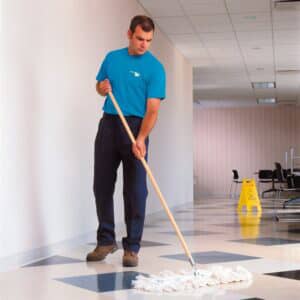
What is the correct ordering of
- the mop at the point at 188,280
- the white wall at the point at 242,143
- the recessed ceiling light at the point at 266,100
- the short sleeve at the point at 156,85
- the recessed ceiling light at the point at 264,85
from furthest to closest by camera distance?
the white wall at the point at 242,143, the recessed ceiling light at the point at 266,100, the recessed ceiling light at the point at 264,85, the short sleeve at the point at 156,85, the mop at the point at 188,280

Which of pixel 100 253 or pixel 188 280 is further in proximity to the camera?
pixel 100 253

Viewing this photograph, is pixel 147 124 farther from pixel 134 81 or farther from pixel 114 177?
pixel 114 177

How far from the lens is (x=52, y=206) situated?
3.51 meters

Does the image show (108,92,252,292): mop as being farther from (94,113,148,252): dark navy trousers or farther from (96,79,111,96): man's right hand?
(96,79,111,96): man's right hand

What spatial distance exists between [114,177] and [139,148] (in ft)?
1.05

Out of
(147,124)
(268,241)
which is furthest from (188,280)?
(268,241)

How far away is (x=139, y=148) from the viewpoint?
2.78 metres

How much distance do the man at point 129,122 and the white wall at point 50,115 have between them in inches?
15.9

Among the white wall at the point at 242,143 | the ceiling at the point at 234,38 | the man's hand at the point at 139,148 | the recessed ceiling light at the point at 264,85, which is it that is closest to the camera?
the man's hand at the point at 139,148

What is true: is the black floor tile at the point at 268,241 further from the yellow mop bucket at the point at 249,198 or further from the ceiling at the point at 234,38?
the yellow mop bucket at the point at 249,198

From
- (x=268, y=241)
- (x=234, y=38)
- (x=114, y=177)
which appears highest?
(x=234, y=38)

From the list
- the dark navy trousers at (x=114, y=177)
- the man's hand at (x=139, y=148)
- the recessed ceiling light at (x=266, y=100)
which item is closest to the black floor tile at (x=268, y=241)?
the dark navy trousers at (x=114, y=177)

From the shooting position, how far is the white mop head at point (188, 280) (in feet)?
7.18

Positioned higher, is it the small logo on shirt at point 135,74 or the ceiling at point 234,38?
the ceiling at point 234,38
